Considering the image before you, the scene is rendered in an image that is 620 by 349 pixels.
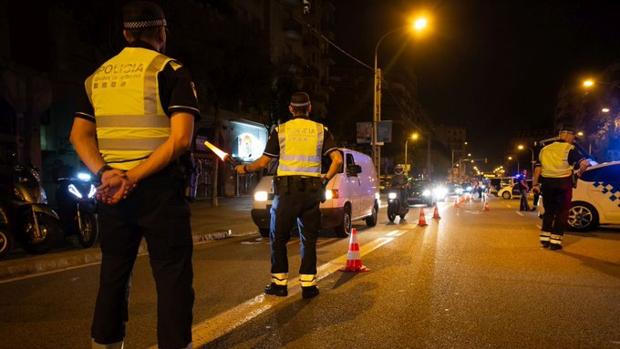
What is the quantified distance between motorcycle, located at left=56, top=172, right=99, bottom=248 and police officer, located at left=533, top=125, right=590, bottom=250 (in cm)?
740

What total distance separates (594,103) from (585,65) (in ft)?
126

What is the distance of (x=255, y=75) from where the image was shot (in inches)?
832

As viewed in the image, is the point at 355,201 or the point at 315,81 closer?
the point at 355,201

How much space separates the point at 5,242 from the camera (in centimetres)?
806

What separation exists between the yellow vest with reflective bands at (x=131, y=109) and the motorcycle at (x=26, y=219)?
6320mm

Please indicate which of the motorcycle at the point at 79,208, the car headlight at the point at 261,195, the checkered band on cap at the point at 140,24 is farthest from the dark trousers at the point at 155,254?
the car headlight at the point at 261,195

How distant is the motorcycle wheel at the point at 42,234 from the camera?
8.42m

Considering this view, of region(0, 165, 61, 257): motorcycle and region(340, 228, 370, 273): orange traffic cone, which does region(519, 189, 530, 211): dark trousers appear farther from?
region(0, 165, 61, 257): motorcycle

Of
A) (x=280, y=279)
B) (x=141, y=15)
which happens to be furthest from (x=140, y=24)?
(x=280, y=279)

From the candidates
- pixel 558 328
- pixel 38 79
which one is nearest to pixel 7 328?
pixel 558 328

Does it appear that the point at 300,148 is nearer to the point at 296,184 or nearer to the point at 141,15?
the point at 296,184

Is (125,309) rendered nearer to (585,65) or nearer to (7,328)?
(7,328)

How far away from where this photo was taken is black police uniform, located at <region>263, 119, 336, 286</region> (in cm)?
534

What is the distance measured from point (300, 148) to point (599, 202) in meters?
10.1
